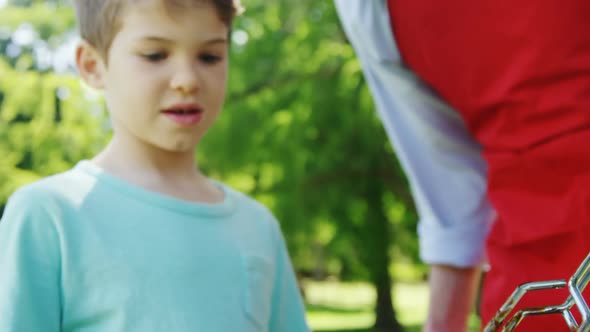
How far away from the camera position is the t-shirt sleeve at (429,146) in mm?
1392

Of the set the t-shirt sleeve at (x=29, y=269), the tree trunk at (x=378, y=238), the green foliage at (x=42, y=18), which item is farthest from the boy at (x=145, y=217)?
the green foliage at (x=42, y=18)

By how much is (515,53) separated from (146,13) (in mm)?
519

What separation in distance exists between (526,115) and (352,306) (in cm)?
2073

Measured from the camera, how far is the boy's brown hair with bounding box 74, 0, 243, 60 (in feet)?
4.20

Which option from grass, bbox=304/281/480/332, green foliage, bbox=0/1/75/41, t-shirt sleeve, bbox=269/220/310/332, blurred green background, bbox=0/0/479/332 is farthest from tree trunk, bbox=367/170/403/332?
t-shirt sleeve, bbox=269/220/310/332

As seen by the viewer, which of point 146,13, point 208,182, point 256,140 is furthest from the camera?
point 256,140

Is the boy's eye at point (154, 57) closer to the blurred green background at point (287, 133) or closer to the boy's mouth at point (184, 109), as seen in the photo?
the boy's mouth at point (184, 109)

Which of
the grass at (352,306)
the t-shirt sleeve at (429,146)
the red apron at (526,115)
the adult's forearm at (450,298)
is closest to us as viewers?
the red apron at (526,115)

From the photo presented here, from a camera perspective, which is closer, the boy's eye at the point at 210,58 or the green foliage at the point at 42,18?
the boy's eye at the point at 210,58

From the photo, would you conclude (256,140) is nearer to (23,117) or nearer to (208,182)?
(23,117)

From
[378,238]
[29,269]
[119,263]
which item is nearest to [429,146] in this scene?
[119,263]

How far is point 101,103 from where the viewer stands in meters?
9.43

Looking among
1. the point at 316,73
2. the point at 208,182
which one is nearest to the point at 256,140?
the point at 316,73

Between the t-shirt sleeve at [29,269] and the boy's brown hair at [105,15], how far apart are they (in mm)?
277
